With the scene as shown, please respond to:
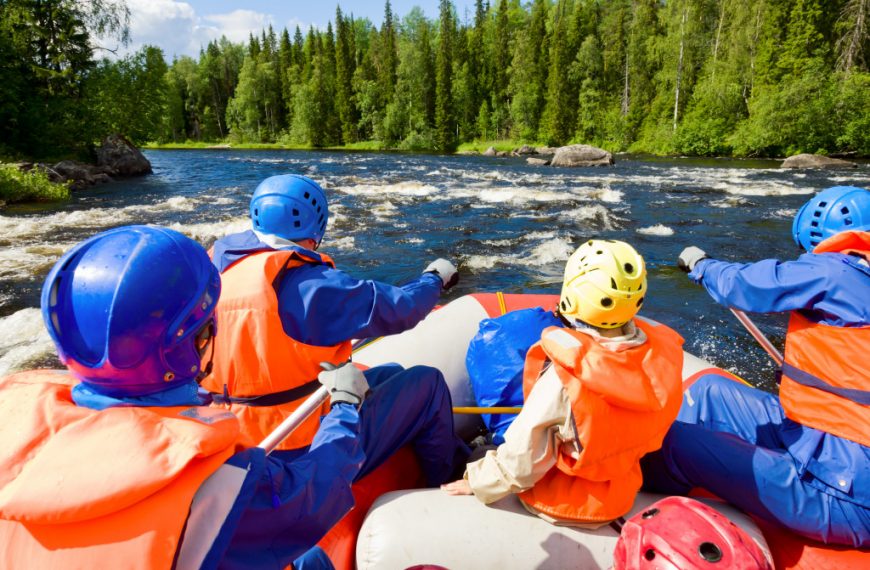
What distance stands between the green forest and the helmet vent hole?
2456cm

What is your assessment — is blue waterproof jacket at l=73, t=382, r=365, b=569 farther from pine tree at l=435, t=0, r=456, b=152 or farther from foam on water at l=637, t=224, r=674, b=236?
pine tree at l=435, t=0, r=456, b=152

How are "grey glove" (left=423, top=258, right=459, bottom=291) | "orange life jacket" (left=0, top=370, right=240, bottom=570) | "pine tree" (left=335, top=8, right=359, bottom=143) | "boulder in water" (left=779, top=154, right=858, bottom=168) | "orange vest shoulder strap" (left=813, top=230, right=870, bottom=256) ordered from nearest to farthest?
"orange life jacket" (left=0, top=370, right=240, bottom=570), "orange vest shoulder strap" (left=813, top=230, right=870, bottom=256), "grey glove" (left=423, top=258, right=459, bottom=291), "boulder in water" (left=779, top=154, right=858, bottom=168), "pine tree" (left=335, top=8, right=359, bottom=143)

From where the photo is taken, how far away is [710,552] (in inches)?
49.1

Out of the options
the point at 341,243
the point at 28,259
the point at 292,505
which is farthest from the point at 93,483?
the point at 28,259

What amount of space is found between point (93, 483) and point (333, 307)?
1.28m

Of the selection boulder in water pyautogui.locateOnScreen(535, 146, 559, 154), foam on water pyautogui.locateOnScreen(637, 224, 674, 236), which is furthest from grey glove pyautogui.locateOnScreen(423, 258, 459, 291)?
boulder in water pyautogui.locateOnScreen(535, 146, 559, 154)

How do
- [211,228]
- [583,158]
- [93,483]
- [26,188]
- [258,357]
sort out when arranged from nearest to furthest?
[93,483] < [258,357] < [211,228] < [26,188] < [583,158]

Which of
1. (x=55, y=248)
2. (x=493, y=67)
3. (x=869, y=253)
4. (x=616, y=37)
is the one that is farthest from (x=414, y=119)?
(x=869, y=253)

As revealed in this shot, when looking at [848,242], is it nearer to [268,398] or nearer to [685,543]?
[685,543]

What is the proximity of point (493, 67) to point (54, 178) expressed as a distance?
42204 millimetres

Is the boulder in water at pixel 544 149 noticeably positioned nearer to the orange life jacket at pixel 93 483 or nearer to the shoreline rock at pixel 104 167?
the shoreline rock at pixel 104 167

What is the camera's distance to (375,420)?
7.48 feet

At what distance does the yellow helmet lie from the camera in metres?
1.81

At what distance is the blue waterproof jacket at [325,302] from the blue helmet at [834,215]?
6.62ft
